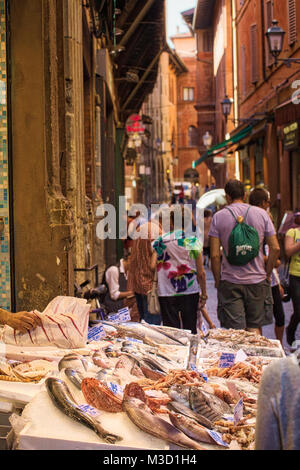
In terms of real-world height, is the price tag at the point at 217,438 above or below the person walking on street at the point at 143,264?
below

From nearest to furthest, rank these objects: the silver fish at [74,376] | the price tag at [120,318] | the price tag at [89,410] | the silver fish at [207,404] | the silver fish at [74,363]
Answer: the price tag at [89,410]
the silver fish at [207,404]
the silver fish at [74,376]
the silver fish at [74,363]
the price tag at [120,318]

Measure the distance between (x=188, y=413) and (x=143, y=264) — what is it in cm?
436

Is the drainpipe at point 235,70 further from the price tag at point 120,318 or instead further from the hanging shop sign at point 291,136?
the price tag at point 120,318

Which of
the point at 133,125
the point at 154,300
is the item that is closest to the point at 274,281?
the point at 154,300

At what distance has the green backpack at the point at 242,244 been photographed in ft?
19.5

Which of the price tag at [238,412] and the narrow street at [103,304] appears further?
the price tag at [238,412]

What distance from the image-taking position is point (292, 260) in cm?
746

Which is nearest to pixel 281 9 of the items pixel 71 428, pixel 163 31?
pixel 163 31

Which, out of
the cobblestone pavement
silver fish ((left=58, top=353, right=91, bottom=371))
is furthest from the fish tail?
the cobblestone pavement

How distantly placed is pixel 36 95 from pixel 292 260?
368cm

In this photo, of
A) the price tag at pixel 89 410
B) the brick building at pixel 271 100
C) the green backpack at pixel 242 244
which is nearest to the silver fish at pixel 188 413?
the price tag at pixel 89 410

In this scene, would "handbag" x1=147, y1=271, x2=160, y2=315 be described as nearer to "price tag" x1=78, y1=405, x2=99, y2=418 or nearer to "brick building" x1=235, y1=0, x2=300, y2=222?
"price tag" x1=78, y1=405, x2=99, y2=418

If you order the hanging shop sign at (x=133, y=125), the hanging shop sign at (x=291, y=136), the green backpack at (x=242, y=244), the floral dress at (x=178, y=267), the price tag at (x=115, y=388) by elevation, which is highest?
the hanging shop sign at (x=133, y=125)
